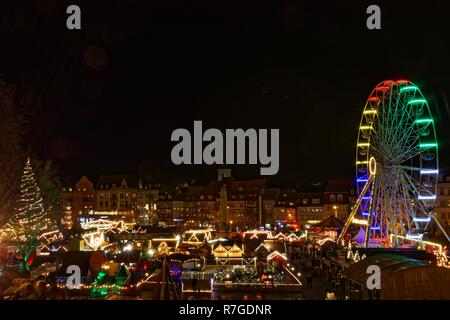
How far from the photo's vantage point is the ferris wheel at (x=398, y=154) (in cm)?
2664

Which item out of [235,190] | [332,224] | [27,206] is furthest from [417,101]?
[235,190]

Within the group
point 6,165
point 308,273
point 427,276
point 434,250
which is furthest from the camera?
point 308,273

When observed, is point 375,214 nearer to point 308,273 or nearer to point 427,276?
point 308,273

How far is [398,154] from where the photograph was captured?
2797cm

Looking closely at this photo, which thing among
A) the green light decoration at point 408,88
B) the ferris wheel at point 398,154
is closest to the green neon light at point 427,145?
the ferris wheel at point 398,154

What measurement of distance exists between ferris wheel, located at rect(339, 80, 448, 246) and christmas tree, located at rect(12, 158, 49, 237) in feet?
64.0

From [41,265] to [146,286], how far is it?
7.22 metres

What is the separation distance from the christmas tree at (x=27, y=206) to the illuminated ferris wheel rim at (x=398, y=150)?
19.7 metres

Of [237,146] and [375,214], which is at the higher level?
[237,146]

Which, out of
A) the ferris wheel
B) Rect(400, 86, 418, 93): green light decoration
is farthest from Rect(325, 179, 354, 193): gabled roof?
Rect(400, 86, 418, 93): green light decoration

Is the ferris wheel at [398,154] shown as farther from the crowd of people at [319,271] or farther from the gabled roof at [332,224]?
the gabled roof at [332,224]

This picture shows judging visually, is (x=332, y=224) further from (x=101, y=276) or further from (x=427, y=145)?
(x=101, y=276)

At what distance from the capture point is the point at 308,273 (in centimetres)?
2709
